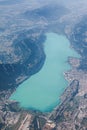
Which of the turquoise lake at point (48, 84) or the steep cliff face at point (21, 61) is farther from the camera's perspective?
the steep cliff face at point (21, 61)

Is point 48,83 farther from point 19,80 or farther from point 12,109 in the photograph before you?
point 12,109

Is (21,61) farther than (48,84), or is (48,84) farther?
(21,61)

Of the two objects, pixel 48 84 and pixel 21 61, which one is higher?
pixel 21 61

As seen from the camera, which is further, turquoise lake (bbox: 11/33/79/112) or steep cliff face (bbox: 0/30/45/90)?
steep cliff face (bbox: 0/30/45/90)
